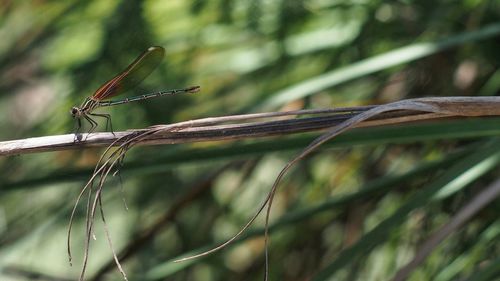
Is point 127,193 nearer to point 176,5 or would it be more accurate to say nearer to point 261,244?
point 261,244

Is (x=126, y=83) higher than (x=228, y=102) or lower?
higher

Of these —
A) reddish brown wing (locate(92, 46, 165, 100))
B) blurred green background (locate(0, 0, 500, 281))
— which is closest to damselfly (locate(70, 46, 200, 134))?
reddish brown wing (locate(92, 46, 165, 100))

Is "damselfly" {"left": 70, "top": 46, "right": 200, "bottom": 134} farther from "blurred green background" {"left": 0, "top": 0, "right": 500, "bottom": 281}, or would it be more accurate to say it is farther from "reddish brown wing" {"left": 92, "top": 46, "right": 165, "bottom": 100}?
"blurred green background" {"left": 0, "top": 0, "right": 500, "bottom": 281}

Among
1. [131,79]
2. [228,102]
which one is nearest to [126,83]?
[131,79]

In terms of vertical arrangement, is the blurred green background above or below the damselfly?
below

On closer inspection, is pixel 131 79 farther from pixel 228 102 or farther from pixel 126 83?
pixel 228 102

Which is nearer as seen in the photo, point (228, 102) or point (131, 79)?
point (131, 79)

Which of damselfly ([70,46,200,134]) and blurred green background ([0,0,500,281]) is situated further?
blurred green background ([0,0,500,281])

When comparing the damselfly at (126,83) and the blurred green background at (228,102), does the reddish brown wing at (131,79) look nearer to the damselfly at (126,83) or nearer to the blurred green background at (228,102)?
the damselfly at (126,83)
